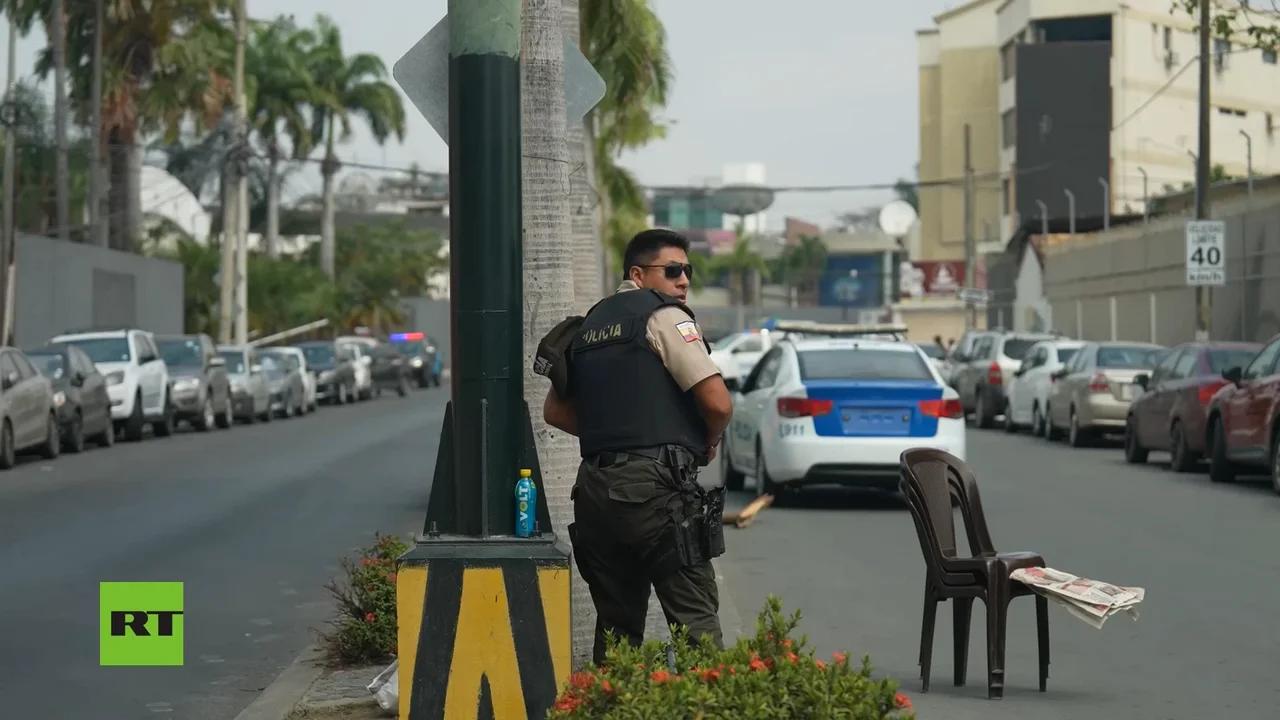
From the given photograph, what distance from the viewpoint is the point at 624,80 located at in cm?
3734

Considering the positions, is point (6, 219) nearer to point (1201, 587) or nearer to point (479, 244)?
point (1201, 587)

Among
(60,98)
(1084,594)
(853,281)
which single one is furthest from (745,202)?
(1084,594)

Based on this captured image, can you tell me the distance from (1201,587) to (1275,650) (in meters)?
2.72

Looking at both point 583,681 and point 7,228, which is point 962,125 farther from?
point 583,681

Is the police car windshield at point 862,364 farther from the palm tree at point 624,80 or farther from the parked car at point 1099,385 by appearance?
the parked car at point 1099,385

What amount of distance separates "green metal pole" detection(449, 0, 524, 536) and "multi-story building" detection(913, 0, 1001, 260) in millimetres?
100366

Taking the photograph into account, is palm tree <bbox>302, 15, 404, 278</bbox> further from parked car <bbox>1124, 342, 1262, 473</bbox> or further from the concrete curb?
the concrete curb

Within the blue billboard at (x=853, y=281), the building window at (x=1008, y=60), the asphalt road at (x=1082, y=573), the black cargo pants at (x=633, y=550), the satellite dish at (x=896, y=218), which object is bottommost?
the asphalt road at (x=1082, y=573)

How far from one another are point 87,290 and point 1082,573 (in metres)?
39.1

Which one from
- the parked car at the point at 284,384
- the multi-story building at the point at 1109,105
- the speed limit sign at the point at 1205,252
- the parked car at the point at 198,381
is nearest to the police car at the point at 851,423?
the speed limit sign at the point at 1205,252

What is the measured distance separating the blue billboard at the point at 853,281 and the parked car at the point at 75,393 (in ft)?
425

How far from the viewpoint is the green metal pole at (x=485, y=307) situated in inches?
269

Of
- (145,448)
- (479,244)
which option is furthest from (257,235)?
(479,244)

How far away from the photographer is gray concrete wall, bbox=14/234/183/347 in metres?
44.7
